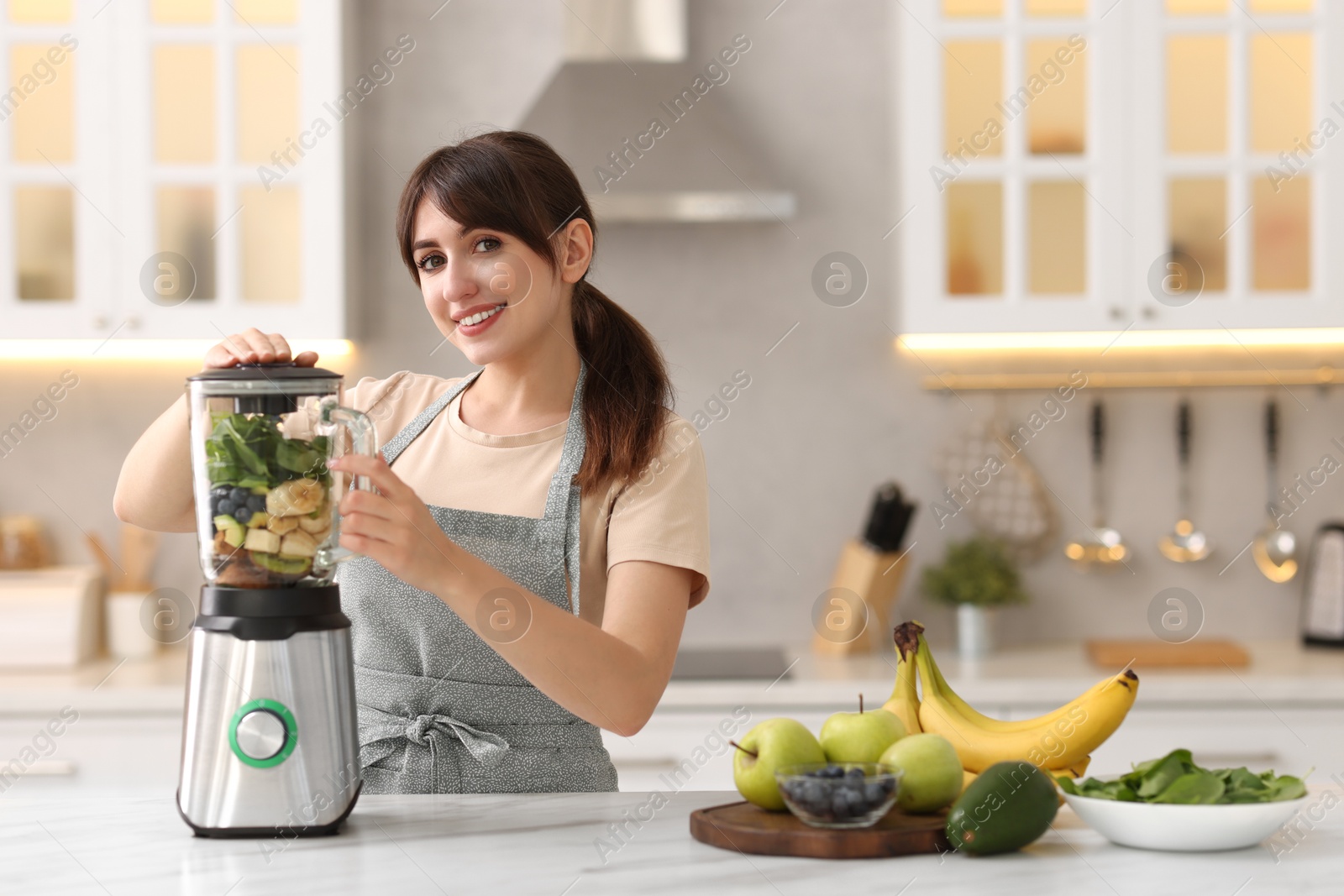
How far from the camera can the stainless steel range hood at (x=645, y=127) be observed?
2432 millimetres

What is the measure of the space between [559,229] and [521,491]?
0.29 meters

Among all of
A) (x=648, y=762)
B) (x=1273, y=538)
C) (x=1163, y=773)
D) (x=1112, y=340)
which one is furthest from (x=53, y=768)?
(x=1273, y=538)

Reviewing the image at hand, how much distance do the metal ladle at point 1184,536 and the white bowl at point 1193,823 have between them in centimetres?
187

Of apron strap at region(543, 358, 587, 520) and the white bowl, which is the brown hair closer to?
apron strap at region(543, 358, 587, 520)

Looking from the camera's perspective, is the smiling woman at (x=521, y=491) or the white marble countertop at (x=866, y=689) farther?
the white marble countertop at (x=866, y=689)

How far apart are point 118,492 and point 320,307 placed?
117 centimetres

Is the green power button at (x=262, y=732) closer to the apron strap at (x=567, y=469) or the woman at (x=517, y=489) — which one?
the woman at (x=517, y=489)

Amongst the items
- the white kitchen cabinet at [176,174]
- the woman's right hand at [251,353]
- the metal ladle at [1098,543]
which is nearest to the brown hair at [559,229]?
the woman's right hand at [251,353]

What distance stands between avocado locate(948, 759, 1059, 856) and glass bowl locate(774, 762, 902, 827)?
0.18ft

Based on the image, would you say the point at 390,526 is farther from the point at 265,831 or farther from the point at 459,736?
the point at 459,736

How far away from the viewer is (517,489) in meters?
1.37

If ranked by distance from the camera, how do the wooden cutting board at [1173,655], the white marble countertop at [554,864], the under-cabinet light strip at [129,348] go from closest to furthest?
the white marble countertop at [554,864] < the wooden cutting board at [1173,655] < the under-cabinet light strip at [129,348]

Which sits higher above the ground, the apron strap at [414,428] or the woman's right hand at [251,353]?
the woman's right hand at [251,353]

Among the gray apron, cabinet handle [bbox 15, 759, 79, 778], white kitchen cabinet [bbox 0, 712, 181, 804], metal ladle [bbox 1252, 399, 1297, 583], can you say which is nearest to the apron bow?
the gray apron
